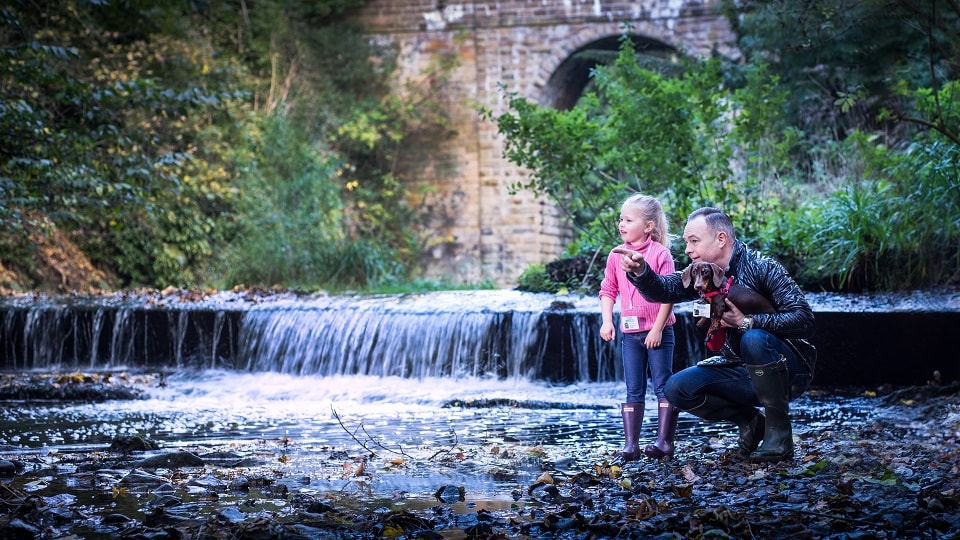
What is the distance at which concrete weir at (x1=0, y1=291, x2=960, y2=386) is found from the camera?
7.04 metres

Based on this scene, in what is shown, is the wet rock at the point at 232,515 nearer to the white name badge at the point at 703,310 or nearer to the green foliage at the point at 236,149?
the white name badge at the point at 703,310

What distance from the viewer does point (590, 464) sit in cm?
436

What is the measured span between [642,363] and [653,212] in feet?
2.31

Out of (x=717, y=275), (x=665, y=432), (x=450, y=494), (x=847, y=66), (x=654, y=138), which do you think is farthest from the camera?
(x=847, y=66)

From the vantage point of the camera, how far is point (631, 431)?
14.5ft

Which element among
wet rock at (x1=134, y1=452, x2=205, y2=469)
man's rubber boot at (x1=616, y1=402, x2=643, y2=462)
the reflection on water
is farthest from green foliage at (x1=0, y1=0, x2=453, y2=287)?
man's rubber boot at (x1=616, y1=402, x2=643, y2=462)

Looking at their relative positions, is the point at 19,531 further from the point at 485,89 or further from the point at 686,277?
the point at 485,89

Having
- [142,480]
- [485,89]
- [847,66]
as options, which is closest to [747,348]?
[142,480]

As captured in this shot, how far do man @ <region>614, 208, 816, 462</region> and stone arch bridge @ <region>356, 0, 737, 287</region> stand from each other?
14.2 m

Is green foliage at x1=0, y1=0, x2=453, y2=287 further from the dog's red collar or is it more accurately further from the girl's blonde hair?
the dog's red collar

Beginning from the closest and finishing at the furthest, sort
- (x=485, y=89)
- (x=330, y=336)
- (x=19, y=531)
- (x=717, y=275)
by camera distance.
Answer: (x=19, y=531) → (x=717, y=275) → (x=330, y=336) → (x=485, y=89)

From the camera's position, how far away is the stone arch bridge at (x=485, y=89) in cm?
1862

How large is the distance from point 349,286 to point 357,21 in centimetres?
742

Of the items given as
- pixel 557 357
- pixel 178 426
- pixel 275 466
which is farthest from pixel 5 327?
pixel 275 466
